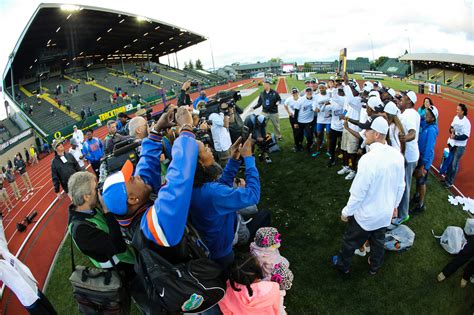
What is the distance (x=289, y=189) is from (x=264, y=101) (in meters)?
3.16

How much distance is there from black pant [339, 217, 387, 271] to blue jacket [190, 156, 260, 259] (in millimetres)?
1561

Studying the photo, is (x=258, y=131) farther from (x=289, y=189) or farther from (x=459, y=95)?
(x=459, y=95)

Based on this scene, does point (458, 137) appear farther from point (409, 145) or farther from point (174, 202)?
point (174, 202)

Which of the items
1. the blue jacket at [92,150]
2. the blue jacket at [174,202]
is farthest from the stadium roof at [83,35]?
the blue jacket at [174,202]

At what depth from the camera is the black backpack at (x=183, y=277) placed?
63.2 inches

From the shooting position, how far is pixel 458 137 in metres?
4.99

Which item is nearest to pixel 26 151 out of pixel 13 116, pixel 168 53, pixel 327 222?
pixel 13 116

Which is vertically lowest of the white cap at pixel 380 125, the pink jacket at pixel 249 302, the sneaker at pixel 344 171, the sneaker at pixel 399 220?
the sneaker at pixel 399 220

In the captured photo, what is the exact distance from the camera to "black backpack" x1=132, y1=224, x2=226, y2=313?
1606mm

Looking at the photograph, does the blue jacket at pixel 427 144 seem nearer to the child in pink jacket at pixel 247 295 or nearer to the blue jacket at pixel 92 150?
the child in pink jacket at pixel 247 295

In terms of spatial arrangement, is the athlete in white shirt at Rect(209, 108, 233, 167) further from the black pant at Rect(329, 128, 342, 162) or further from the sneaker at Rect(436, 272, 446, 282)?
the sneaker at Rect(436, 272, 446, 282)

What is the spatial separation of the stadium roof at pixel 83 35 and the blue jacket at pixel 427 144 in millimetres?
22863

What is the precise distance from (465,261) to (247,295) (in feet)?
8.43

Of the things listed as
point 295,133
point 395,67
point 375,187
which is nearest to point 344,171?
point 295,133
